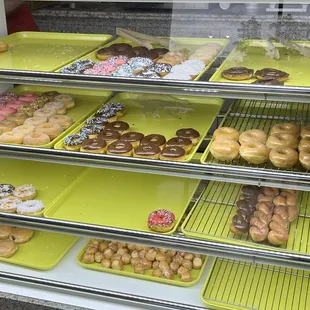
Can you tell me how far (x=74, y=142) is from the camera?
2.54m

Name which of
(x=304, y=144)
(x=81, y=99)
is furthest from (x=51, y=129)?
(x=304, y=144)

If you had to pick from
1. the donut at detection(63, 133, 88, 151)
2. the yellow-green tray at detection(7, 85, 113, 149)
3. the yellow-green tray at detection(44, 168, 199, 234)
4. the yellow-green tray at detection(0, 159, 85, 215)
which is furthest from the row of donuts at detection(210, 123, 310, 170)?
the yellow-green tray at detection(0, 159, 85, 215)

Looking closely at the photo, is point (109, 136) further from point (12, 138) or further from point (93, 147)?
point (12, 138)

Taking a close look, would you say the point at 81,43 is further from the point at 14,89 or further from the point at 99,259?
the point at 99,259

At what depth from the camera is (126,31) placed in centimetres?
296

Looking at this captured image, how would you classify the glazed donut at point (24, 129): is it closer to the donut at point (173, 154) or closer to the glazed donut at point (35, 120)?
the glazed donut at point (35, 120)

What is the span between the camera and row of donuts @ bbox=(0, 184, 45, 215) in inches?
107

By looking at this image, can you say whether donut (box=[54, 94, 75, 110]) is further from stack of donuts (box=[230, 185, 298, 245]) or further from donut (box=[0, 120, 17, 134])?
stack of donuts (box=[230, 185, 298, 245])

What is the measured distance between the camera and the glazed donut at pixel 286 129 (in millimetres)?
2500

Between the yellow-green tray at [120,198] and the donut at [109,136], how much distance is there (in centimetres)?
43

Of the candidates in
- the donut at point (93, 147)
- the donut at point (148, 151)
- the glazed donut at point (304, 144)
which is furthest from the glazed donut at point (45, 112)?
the glazed donut at point (304, 144)

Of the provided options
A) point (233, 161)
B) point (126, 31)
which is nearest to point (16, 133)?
point (126, 31)

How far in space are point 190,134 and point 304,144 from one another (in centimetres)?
58

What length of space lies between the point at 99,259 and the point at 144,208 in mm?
386
